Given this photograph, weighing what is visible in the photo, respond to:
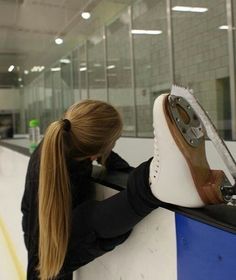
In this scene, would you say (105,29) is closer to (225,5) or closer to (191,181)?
(225,5)

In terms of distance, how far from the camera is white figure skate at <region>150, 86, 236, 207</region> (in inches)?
24.0

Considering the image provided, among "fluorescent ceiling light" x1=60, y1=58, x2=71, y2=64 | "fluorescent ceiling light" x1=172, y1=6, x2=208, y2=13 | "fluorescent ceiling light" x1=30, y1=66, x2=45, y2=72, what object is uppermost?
"fluorescent ceiling light" x1=30, y1=66, x2=45, y2=72

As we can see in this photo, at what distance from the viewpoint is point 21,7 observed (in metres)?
4.96

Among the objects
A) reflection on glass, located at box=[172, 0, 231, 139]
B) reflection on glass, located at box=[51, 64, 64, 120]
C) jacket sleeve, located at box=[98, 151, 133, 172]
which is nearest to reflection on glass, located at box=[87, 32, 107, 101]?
reflection on glass, located at box=[51, 64, 64, 120]

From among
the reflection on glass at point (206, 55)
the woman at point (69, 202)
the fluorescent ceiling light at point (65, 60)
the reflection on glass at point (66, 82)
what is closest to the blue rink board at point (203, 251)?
the woman at point (69, 202)

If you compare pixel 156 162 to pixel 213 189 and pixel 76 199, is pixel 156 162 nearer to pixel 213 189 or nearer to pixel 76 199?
pixel 213 189

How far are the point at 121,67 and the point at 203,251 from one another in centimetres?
384

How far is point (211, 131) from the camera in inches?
23.3

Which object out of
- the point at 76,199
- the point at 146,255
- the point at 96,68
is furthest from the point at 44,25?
the point at 146,255

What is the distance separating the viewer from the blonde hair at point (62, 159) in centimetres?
94

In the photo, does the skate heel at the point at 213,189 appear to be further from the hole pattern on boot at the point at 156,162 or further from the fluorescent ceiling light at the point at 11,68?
the fluorescent ceiling light at the point at 11,68

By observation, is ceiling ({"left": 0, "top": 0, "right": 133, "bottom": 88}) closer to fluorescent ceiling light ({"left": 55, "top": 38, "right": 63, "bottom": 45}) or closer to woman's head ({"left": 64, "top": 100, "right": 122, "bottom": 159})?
fluorescent ceiling light ({"left": 55, "top": 38, "right": 63, "bottom": 45})

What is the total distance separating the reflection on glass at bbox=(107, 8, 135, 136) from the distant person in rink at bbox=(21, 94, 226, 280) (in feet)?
9.27

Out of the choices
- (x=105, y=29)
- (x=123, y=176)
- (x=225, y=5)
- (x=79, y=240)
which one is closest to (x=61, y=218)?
(x=79, y=240)
